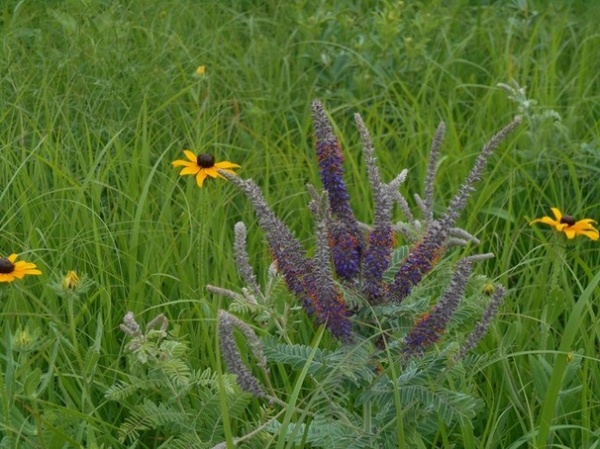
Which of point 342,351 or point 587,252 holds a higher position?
point 342,351

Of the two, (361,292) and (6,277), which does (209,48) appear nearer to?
(6,277)

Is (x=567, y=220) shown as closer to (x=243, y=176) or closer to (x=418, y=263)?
(x=418, y=263)

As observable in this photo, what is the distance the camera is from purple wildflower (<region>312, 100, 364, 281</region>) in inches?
63.6

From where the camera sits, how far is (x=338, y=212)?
66.0 inches

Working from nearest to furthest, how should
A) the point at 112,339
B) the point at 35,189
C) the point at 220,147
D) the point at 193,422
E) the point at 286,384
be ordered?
1. the point at 193,422
2. the point at 286,384
3. the point at 112,339
4. the point at 35,189
5. the point at 220,147

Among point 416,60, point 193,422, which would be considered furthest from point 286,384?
point 416,60

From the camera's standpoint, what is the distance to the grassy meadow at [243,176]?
204 centimetres

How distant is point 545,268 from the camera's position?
8.58 feet

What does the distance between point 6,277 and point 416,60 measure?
2.16 meters

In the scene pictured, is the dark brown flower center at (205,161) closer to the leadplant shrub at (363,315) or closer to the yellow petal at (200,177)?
the yellow petal at (200,177)

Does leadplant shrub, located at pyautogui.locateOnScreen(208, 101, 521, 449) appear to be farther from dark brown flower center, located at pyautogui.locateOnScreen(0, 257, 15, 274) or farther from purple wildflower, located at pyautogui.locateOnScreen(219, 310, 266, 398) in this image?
dark brown flower center, located at pyautogui.locateOnScreen(0, 257, 15, 274)

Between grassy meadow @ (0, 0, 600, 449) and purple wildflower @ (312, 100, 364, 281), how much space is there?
12cm

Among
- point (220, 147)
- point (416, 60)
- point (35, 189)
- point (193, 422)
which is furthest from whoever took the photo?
point (416, 60)

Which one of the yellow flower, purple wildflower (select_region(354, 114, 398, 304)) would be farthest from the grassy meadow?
purple wildflower (select_region(354, 114, 398, 304))
